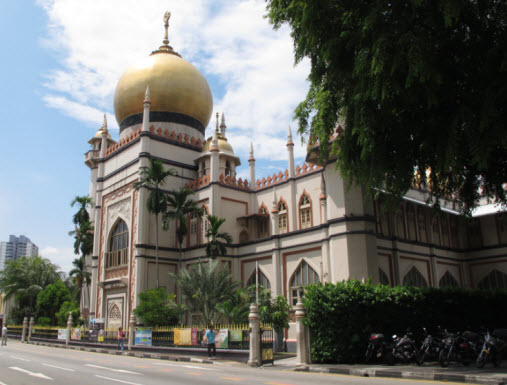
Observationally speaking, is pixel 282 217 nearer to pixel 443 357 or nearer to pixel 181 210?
pixel 181 210

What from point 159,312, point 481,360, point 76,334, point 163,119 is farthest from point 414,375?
point 163,119

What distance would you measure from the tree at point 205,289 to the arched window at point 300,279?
11.4ft

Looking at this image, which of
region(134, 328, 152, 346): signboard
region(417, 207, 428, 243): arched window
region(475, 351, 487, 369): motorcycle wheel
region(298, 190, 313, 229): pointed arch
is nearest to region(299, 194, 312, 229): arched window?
region(298, 190, 313, 229): pointed arch

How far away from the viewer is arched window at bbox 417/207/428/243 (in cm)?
2954

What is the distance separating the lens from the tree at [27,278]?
45.4m

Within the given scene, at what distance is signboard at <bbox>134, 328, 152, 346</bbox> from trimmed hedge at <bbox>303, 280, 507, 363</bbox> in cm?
1026

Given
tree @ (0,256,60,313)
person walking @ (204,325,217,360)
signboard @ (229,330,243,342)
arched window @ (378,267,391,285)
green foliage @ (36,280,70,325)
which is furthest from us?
tree @ (0,256,60,313)

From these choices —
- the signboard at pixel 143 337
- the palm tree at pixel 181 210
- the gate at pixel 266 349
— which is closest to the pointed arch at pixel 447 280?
the palm tree at pixel 181 210

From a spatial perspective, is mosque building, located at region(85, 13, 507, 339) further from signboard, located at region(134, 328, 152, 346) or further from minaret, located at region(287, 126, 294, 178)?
signboard, located at region(134, 328, 152, 346)

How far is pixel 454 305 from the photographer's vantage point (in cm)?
1611

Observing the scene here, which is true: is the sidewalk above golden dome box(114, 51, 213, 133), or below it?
below

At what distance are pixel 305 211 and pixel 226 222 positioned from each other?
5.29m

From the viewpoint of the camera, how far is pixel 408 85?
8727mm

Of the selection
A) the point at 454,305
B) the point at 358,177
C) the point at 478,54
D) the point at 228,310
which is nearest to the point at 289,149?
the point at 228,310
